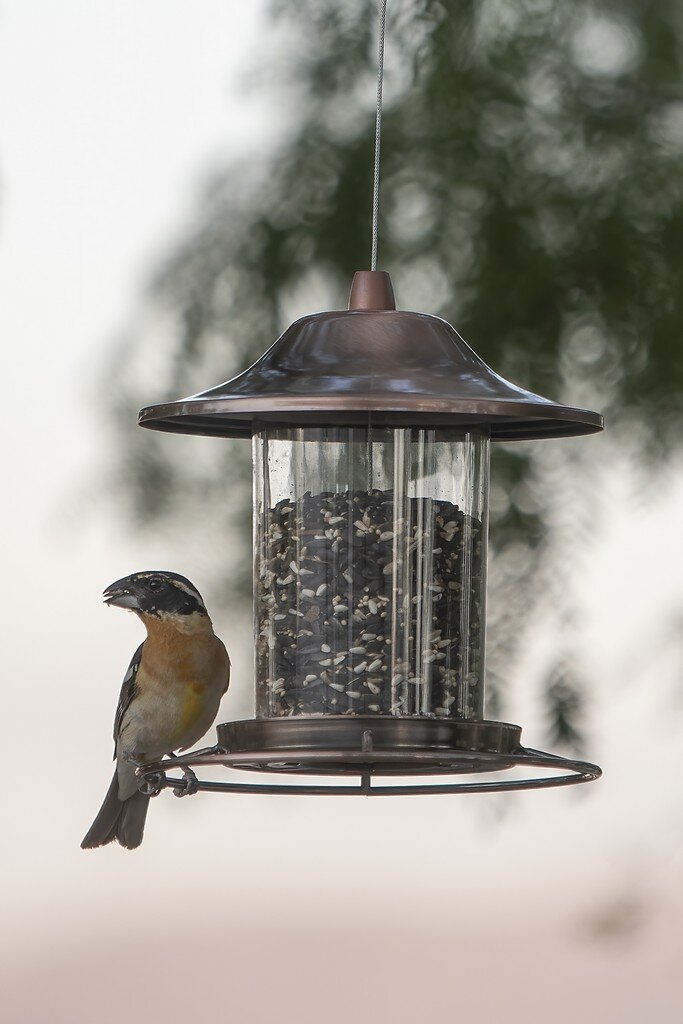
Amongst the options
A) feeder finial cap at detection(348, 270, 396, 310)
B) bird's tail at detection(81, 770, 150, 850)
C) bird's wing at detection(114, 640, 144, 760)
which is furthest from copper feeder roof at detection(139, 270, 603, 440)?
bird's tail at detection(81, 770, 150, 850)

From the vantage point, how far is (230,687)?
14.7 feet

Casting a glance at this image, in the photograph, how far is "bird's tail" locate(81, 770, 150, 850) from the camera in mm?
4977

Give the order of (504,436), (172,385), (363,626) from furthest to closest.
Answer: (172,385)
(504,436)
(363,626)

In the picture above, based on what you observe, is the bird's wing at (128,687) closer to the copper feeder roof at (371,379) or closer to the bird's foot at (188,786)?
the bird's foot at (188,786)

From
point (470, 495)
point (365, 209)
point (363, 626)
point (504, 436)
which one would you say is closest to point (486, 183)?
point (365, 209)

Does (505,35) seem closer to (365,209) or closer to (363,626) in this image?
(365,209)

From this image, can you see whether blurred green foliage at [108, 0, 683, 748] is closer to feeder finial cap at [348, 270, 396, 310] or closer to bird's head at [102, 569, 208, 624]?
bird's head at [102, 569, 208, 624]

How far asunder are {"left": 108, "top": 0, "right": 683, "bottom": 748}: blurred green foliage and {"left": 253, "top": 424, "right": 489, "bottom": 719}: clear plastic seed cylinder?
507 mm

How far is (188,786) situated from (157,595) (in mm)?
573

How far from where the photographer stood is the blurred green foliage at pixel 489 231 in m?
4.19

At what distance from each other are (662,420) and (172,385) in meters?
1.37

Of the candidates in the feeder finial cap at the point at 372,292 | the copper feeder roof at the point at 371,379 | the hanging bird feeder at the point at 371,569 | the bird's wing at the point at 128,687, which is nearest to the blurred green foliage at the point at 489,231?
the bird's wing at the point at 128,687

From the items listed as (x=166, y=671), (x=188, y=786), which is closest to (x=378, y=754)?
(x=188, y=786)

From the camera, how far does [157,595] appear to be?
400cm
